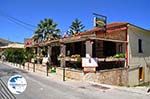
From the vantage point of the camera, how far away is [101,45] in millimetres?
25969

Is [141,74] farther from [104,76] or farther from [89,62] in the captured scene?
[89,62]

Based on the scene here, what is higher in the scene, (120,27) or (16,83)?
(120,27)

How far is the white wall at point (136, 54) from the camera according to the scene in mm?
25750

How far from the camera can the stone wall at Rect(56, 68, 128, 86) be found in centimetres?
2095

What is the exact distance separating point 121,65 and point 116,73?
2067 millimetres

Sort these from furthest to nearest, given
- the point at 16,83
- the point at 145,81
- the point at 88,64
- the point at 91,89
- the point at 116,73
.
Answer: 1. the point at 145,81
2. the point at 116,73
3. the point at 88,64
4. the point at 91,89
5. the point at 16,83

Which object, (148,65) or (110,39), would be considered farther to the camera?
(148,65)

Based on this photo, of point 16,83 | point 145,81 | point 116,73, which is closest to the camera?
point 16,83

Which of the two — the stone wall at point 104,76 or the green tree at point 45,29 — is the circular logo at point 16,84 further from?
the green tree at point 45,29

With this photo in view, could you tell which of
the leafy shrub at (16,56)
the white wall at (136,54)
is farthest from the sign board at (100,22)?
the leafy shrub at (16,56)

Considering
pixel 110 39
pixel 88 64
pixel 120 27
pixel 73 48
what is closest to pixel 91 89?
pixel 88 64

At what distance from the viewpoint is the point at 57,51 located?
3428 centimetres

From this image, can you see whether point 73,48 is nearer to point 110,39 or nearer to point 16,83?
point 110,39

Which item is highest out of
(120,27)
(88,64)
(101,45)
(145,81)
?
(120,27)
